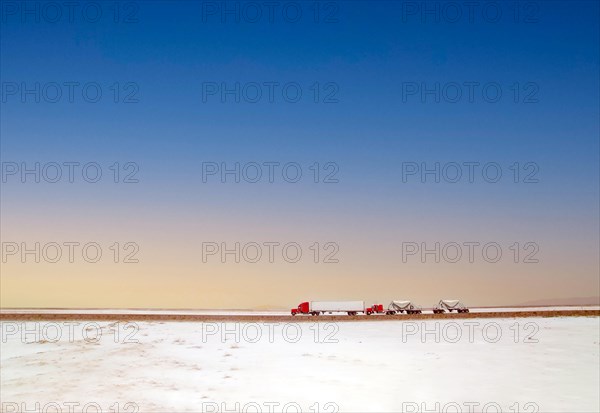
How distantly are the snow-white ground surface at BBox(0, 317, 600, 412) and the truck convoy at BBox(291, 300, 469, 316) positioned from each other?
14.1 m

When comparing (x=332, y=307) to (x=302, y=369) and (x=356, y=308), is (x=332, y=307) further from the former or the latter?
(x=302, y=369)

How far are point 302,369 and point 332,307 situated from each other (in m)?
27.0

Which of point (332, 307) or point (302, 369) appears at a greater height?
point (302, 369)

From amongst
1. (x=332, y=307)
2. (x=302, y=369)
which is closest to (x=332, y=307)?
(x=332, y=307)

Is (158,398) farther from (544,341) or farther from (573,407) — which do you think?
(544,341)

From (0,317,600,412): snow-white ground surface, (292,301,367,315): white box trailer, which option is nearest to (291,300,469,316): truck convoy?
(292,301,367,315): white box trailer

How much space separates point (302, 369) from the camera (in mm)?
20938

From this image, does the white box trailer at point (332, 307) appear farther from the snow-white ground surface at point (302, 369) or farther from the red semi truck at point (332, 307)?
the snow-white ground surface at point (302, 369)

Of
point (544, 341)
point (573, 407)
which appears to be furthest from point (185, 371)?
point (544, 341)

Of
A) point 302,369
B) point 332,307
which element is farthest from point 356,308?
point 302,369

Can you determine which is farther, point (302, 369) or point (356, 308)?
point (356, 308)

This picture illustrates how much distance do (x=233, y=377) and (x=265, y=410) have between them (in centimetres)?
411

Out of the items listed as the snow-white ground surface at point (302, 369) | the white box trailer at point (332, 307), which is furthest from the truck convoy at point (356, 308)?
the snow-white ground surface at point (302, 369)

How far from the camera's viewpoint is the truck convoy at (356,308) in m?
47.3
